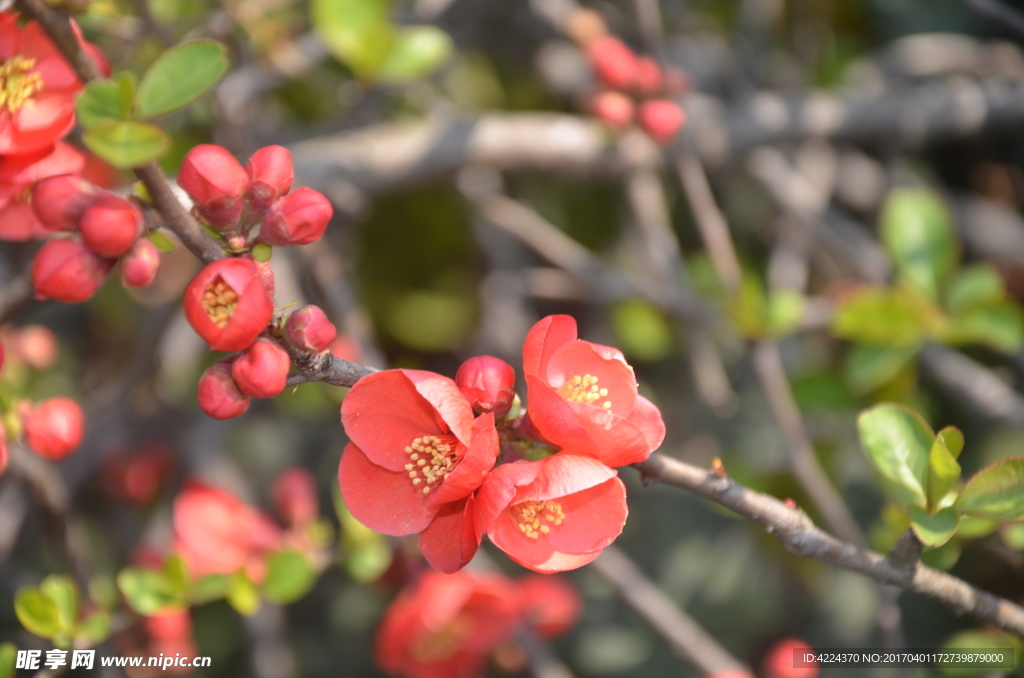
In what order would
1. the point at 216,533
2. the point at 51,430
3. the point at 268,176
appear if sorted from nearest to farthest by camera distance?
1. the point at 268,176
2. the point at 51,430
3. the point at 216,533

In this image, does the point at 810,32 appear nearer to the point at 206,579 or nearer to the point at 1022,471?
the point at 1022,471

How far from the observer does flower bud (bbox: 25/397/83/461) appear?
2.83 feet

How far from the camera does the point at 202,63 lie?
604 mm

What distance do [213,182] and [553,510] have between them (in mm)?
418

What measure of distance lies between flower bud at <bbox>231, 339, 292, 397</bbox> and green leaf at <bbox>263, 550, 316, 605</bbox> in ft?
1.75

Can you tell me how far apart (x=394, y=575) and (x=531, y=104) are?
1454mm

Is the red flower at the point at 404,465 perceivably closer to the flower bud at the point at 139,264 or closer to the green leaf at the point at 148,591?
the flower bud at the point at 139,264

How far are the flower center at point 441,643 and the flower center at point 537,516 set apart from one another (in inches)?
27.2

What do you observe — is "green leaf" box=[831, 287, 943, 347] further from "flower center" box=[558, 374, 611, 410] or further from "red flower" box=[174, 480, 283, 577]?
"red flower" box=[174, 480, 283, 577]

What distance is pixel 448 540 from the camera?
0.65 m

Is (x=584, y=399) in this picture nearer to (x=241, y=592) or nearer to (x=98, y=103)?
(x=98, y=103)

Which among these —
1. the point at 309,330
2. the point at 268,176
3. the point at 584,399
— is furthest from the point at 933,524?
the point at 268,176

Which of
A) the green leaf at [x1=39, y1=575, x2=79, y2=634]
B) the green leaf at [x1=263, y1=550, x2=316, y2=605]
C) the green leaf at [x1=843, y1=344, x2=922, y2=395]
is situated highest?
the green leaf at [x1=39, y1=575, x2=79, y2=634]

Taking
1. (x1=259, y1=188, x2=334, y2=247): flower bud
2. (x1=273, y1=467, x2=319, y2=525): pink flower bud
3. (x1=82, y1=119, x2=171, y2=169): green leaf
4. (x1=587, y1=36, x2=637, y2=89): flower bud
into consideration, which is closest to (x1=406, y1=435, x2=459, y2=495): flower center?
(x1=259, y1=188, x2=334, y2=247): flower bud
